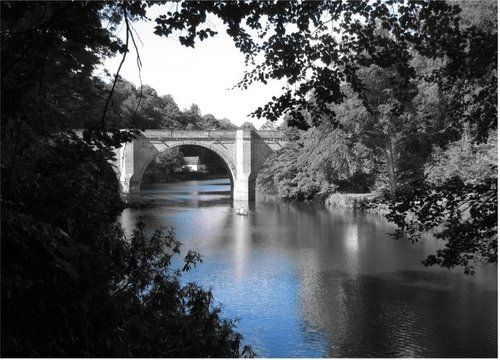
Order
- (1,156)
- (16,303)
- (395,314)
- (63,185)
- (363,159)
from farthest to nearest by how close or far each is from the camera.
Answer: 1. (363,159)
2. (395,314)
3. (63,185)
4. (16,303)
5. (1,156)

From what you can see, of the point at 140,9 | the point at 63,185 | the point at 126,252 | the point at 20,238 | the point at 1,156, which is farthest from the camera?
the point at 126,252

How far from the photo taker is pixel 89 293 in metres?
4.84

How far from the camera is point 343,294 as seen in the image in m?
12.2

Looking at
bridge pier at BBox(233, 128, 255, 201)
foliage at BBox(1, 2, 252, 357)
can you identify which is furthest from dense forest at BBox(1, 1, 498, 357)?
bridge pier at BBox(233, 128, 255, 201)

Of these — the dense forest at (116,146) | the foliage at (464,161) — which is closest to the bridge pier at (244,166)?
the foliage at (464,161)

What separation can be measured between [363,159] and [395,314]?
17751 millimetres

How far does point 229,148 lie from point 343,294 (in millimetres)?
26264

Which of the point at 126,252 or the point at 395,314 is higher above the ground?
the point at 126,252

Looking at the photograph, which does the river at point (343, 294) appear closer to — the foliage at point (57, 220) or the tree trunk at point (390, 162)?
the foliage at point (57, 220)

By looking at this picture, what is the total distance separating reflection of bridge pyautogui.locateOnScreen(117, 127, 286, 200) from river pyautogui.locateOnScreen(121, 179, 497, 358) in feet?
52.6

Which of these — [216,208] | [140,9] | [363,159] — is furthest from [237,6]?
[216,208]

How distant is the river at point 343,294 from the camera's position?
9.36m

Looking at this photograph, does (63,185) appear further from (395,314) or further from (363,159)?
(363,159)

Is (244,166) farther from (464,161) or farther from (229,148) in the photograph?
(464,161)
